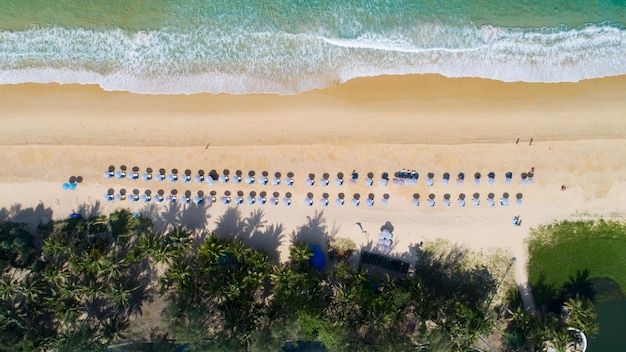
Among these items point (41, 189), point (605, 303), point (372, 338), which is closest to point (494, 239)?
point (605, 303)

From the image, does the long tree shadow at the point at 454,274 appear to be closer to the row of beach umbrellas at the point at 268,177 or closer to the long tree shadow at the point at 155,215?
the row of beach umbrellas at the point at 268,177

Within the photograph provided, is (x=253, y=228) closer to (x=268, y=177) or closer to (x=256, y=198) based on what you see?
(x=256, y=198)

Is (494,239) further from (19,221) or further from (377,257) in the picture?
(19,221)

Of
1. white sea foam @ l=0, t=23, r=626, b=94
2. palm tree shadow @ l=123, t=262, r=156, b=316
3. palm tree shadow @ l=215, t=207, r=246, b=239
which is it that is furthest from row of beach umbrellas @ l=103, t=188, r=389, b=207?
white sea foam @ l=0, t=23, r=626, b=94

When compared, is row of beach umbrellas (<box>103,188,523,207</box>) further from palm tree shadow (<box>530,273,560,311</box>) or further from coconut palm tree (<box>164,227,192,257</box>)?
palm tree shadow (<box>530,273,560,311</box>)

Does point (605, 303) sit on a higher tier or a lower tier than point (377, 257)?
lower

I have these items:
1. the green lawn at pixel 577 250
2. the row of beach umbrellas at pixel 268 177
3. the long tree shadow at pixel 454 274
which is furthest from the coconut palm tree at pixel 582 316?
the row of beach umbrellas at pixel 268 177
